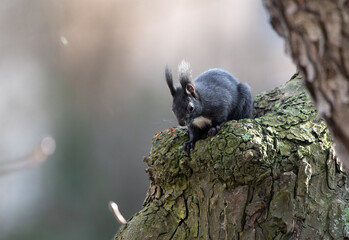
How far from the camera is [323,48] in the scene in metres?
0.62

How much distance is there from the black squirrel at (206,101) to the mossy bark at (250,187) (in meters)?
0.13

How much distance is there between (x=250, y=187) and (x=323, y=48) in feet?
2.92

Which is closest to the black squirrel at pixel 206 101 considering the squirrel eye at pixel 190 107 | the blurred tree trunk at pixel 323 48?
the squirrel eye at pixel 190 107

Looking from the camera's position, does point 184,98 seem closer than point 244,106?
Yes

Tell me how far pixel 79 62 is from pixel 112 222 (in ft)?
4.50

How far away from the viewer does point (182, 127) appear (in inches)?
75.4

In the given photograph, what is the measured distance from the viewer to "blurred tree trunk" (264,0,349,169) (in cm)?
60

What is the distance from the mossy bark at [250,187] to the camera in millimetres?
1414

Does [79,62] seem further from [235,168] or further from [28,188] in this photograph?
[235,168]

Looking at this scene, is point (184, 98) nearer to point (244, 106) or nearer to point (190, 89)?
point (190, 89)

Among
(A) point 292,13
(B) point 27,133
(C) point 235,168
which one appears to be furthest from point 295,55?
(B) point 27,133

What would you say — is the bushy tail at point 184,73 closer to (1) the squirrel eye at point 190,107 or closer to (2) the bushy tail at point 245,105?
(1) the squirrel eye at point 190,107

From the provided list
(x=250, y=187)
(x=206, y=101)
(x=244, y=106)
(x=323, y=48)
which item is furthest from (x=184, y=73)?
(x=323, y=48)

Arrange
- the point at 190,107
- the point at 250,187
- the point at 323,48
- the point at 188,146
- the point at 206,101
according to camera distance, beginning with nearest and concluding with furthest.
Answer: the point at 323,48 < the point at 250,187 < the point at 188,146 < the point at 190,107 < the point at 206,101
